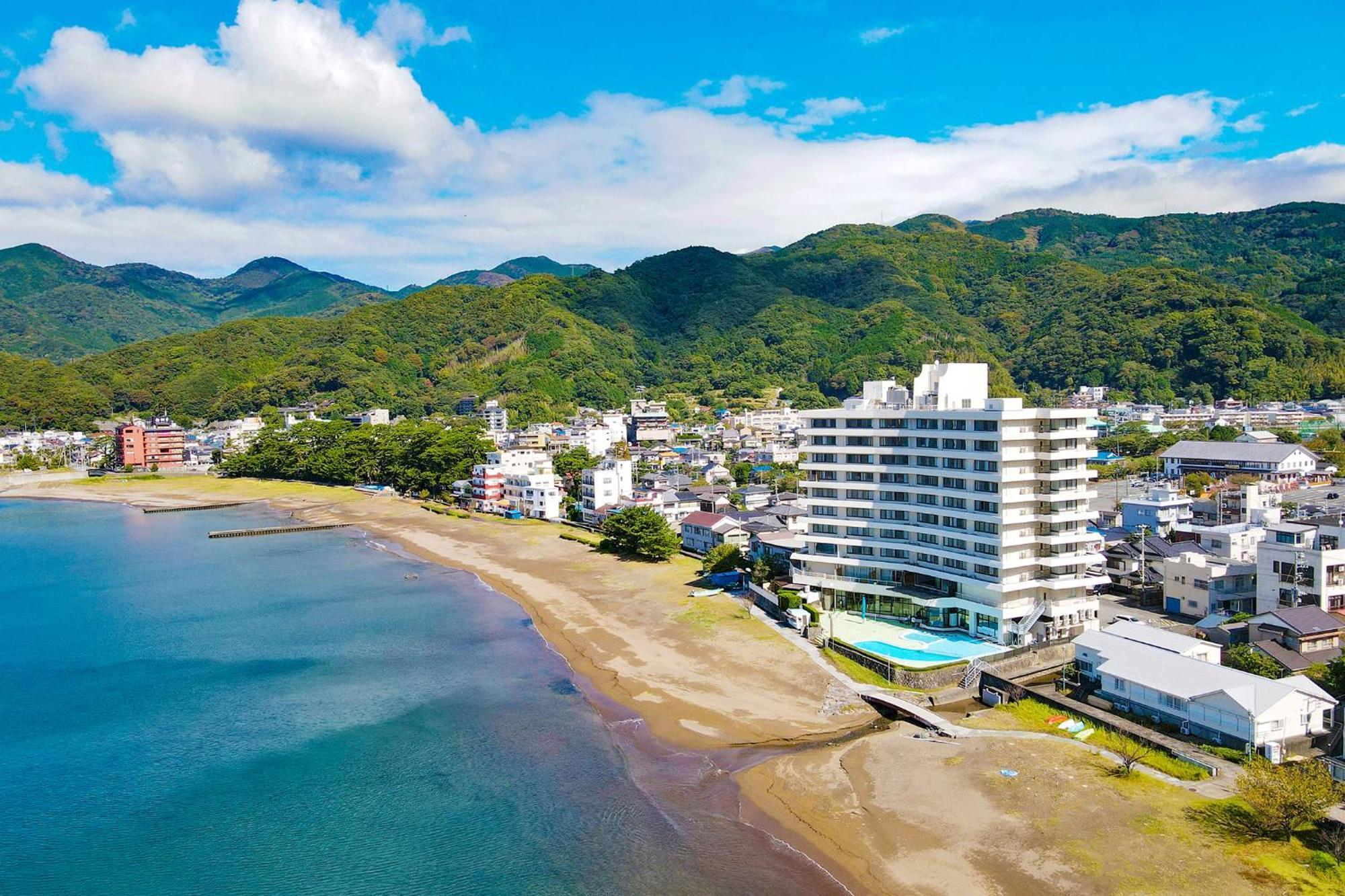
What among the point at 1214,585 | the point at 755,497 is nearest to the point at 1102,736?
the point at 1214,585

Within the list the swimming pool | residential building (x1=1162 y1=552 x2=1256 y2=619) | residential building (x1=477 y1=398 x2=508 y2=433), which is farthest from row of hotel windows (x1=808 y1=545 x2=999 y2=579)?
residential building (x1=477 y1=398 x2=508 y2=433)

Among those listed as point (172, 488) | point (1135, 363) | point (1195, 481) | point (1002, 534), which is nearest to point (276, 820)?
point (1002, 534)

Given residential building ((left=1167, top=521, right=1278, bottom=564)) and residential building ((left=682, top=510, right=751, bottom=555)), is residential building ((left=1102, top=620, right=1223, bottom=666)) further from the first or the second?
residential building ((left=682, top=510, right=751, bottom=555))

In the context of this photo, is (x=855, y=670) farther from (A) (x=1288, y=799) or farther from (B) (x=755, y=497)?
(B) (x=755, y=497)

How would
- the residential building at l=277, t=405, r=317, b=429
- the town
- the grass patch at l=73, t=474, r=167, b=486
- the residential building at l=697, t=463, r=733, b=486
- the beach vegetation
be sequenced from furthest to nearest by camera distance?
the residential building at l=277, t=405, r=317, b=429
the grass patch at l=73, t=474, r=167, b=486
the beach vegetation
the residential building at l=697, t=463, r=733, b=486
the town

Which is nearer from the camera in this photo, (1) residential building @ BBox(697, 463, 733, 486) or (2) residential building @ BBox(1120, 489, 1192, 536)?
(2) residential building @ BBox(1120, 489, 1192, 536)

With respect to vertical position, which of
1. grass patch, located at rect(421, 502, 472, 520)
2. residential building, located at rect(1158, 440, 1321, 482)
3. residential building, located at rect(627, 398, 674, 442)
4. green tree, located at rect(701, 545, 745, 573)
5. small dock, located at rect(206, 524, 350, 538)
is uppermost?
residential building, located at rect(627, 398, 674, 442)
